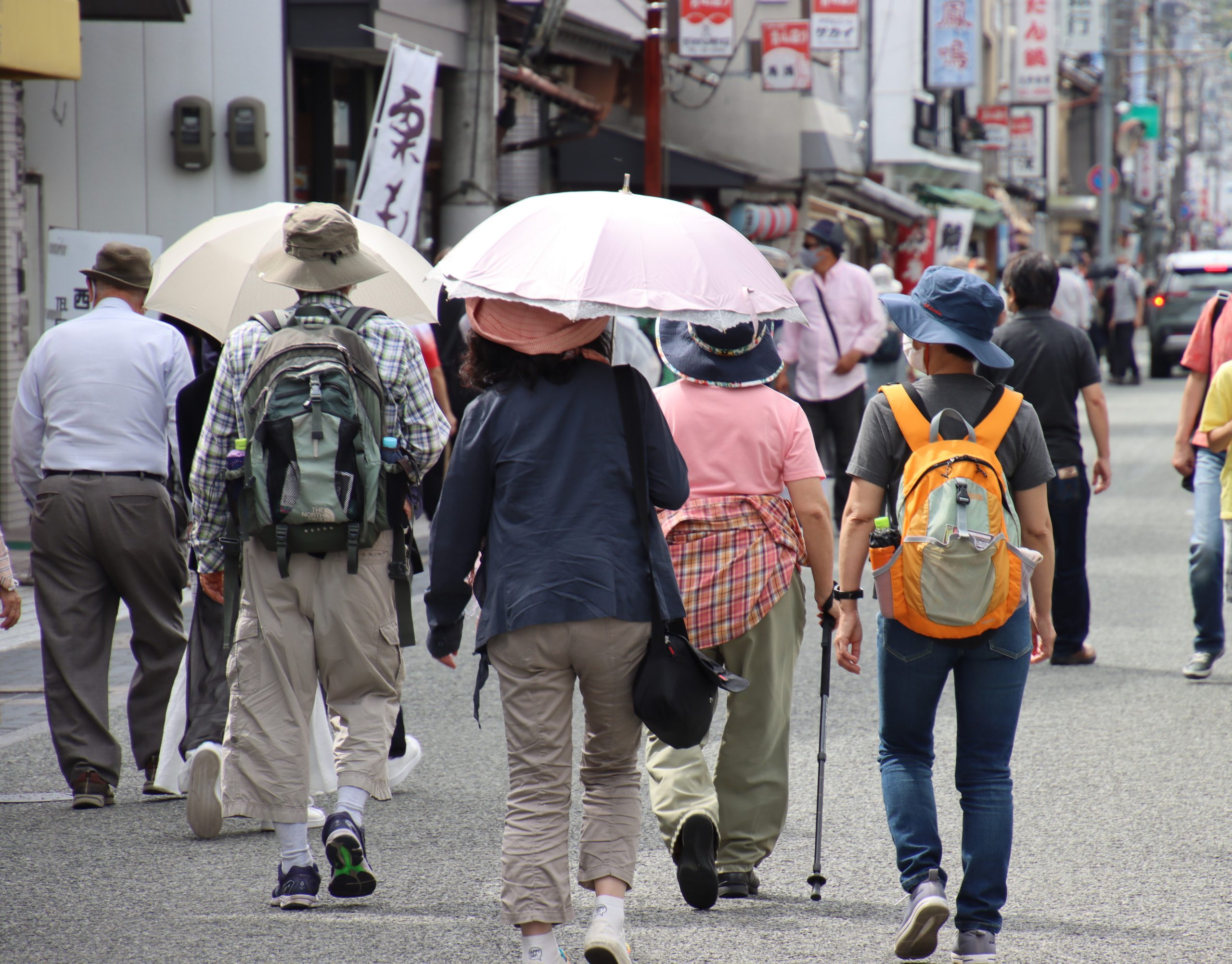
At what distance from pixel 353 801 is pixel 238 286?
1.79 meters

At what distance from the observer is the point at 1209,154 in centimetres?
9325

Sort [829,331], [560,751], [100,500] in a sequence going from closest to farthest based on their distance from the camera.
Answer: [560,751]
[100,500]
[829,331]

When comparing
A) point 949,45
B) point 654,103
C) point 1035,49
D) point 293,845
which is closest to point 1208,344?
point 293,845

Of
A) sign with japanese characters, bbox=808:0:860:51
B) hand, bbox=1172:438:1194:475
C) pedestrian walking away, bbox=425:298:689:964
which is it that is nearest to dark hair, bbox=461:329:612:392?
pedestrian walking away, bbox=425:298:689:964

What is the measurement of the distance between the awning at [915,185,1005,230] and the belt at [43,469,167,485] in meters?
28.7

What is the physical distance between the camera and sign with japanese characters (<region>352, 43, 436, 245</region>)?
11.7 meters

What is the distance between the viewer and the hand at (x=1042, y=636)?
13.8 ft

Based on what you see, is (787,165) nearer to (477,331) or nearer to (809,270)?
(809,270)

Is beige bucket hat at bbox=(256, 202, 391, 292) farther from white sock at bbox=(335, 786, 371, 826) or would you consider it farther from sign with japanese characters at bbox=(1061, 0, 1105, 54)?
sign with japanese characters at bbox=(1061, 0, 1105, 54)

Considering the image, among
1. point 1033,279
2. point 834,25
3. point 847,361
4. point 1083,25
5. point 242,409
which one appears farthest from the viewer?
point 1083,25

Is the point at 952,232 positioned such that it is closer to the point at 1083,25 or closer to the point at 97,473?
the point at 1083,25

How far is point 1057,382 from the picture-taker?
7289 mm

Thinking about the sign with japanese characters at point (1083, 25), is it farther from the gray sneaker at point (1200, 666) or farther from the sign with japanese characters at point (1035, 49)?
the gray sneaker at point (1200, 666)

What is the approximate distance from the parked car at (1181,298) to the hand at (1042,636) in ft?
79.2
